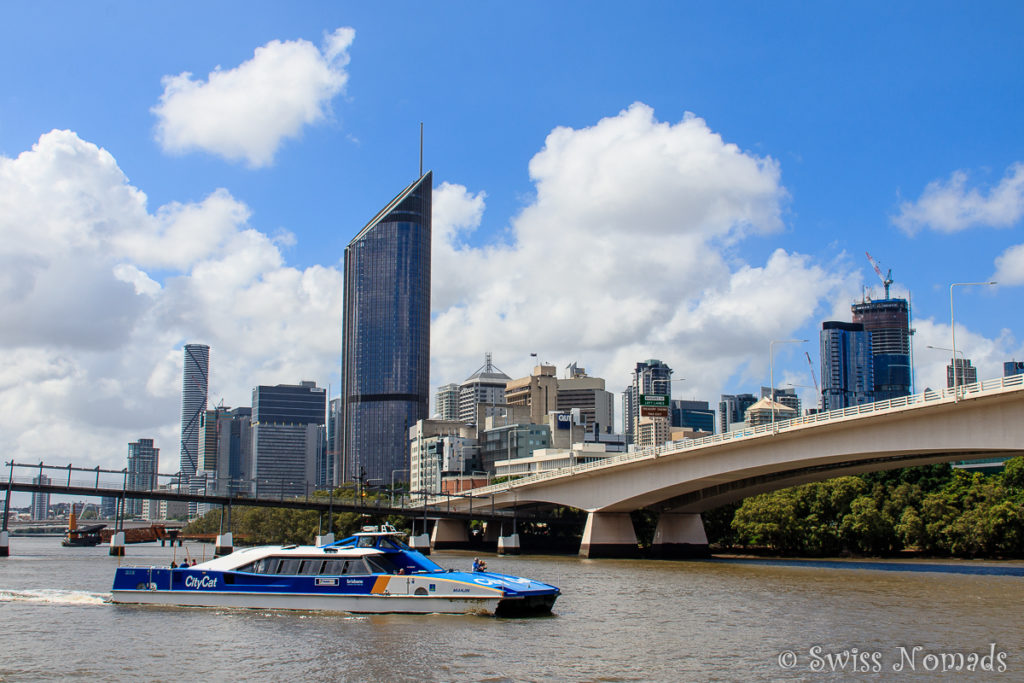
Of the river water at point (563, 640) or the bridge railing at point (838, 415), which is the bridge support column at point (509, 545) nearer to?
the bridge railing at point (838, 415)

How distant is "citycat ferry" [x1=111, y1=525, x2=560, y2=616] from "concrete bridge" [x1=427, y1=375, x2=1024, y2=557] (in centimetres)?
3168

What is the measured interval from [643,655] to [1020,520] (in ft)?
201

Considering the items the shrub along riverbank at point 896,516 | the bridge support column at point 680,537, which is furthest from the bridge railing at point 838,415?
the shrub along riverbank at point 896,516

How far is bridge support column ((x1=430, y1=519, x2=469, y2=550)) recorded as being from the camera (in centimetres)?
12619

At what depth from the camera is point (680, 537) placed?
315ft

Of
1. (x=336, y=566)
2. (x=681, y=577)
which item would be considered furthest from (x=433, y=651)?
(x=681, y=577)

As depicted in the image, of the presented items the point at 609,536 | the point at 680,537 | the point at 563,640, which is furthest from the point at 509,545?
the point at 563,640

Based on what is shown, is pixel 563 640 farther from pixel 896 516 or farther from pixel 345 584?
pixel 896 516

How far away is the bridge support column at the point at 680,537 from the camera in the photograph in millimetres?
95250

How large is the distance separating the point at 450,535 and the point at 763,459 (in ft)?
202

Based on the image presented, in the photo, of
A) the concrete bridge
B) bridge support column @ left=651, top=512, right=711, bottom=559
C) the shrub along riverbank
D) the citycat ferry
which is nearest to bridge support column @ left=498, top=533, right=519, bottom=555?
the concrete bridge

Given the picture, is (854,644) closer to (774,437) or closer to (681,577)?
(681,577)

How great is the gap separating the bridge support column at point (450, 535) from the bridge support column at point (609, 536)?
110 feet

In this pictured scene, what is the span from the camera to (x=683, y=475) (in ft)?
272
